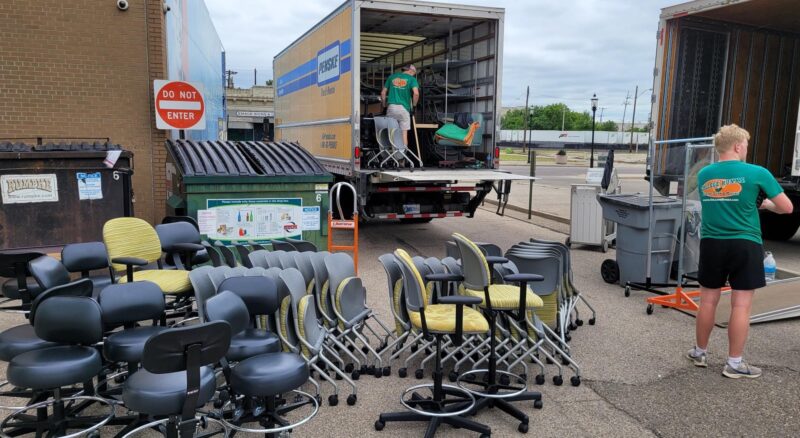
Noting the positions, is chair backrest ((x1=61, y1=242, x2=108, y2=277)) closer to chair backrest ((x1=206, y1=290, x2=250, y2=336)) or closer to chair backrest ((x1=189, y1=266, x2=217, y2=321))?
chair backrest ((x1=189, y1=266, x2=217, y2=321))

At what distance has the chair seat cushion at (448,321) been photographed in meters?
3.94

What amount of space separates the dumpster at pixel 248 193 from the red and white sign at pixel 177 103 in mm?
1054

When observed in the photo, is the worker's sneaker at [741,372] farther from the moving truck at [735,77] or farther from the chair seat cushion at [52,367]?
the moving truck at [735,77]

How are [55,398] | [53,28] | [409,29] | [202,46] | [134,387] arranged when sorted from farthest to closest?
[202,46] < [409,29] < [53,28] < [55,398] < [134,387]

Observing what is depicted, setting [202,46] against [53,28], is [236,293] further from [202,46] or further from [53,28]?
[202,46]

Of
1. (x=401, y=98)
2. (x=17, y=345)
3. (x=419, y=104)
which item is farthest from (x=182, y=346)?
(x=419, y=104)

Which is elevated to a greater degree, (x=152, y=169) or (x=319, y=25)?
(x=319, y=25)

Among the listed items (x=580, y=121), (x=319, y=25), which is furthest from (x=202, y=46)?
(x=580, y=121)

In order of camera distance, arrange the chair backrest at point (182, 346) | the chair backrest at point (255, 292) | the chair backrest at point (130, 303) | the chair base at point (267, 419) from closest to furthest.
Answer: the chair backrest at point (182, 346) → the chair base at point (267, 419) → the chair backrest at point (130, 303) → the chair backrest at point (255, 292)

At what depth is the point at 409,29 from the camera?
1184 centimetres

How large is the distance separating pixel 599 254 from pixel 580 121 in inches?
4059

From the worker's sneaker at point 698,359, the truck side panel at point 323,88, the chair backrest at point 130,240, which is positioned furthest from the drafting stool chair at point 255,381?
the truck side panel at point 323,88

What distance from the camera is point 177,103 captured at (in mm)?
8547

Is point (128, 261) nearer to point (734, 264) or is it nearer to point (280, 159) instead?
point (280, 159)
